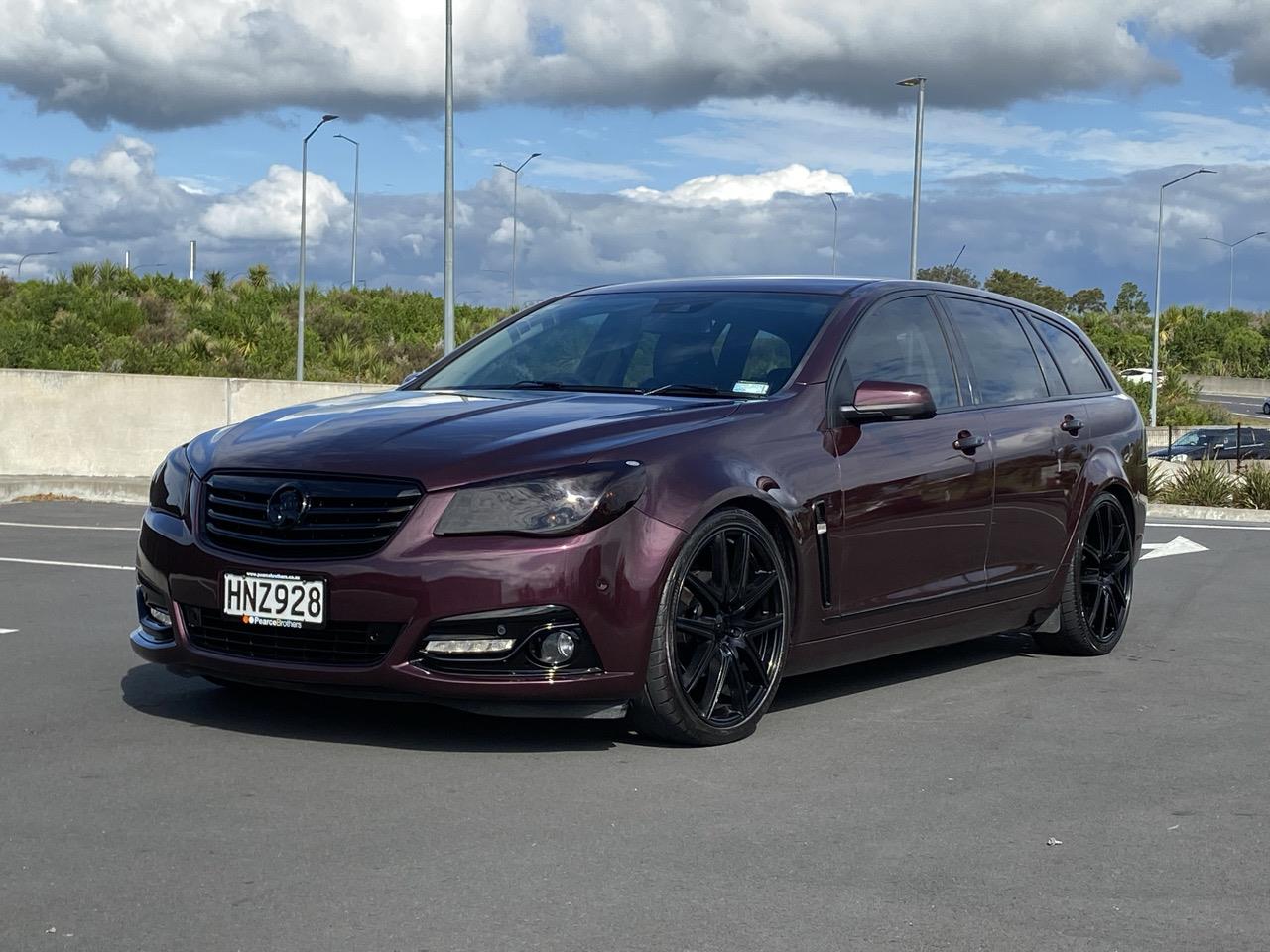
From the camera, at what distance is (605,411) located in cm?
632

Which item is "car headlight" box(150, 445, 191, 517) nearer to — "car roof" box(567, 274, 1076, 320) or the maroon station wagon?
the maroon station wagon

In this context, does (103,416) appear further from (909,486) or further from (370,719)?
(909,486)

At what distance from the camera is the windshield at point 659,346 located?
691 cm

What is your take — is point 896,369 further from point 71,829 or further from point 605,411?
point 71,829

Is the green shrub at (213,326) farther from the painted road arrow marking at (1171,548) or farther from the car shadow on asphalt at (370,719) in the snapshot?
the car shadow on asphalt at (370,719)

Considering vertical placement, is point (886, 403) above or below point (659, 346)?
below

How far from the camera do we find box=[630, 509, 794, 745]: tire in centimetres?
595

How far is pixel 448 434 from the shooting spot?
6.03 metres

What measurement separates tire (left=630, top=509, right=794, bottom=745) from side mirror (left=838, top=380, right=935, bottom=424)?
2.23 ft

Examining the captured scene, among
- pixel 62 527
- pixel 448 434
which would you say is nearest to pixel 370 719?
pixel 448 434

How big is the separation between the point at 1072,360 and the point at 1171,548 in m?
6.23

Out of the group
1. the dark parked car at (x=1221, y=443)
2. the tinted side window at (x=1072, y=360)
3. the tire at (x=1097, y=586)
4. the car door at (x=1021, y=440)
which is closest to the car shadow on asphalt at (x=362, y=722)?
the car door at (x=1021, y=440)

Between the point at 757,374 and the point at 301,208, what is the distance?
43.0 m

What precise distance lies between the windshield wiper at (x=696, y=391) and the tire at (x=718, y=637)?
59 centimetres
